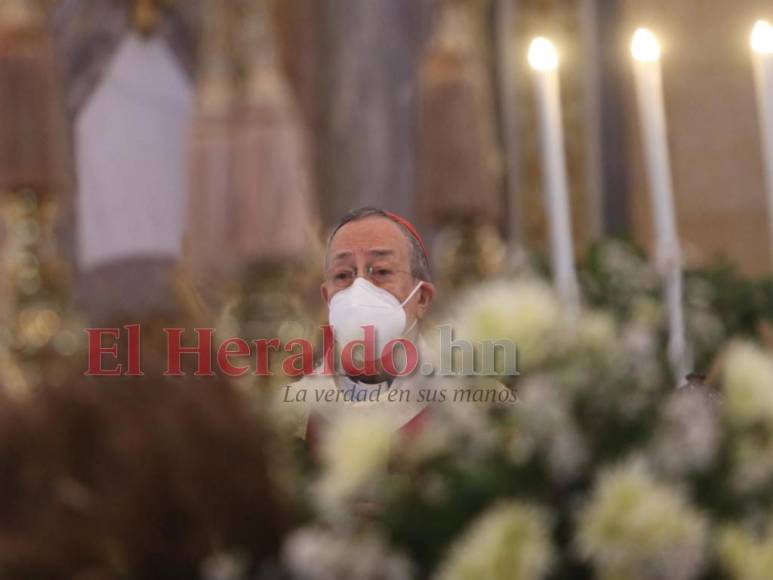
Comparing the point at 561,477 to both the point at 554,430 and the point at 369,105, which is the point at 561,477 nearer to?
the point at 554,430

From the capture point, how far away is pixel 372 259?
2.81 metres

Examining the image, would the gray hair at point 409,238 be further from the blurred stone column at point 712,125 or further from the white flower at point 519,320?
the blurred stone column at point 712,125

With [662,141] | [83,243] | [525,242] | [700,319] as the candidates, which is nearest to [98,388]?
[662,141]

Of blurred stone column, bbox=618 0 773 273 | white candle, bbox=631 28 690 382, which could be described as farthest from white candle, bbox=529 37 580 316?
blurred stone column, bbox=618 0 773 273

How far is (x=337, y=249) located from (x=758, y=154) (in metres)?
4.78

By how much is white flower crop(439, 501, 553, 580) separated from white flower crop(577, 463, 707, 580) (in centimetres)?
3

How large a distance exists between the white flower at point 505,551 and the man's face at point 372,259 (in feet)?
5.18

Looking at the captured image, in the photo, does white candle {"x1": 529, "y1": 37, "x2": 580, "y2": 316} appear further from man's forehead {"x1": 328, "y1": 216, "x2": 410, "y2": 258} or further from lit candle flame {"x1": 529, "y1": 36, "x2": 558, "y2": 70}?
man's forehead {"x1": 328, "y1": 216, "x2": 410, "y2": 258}

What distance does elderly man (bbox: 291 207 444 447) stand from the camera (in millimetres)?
2615

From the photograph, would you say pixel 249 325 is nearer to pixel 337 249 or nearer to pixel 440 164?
pixel 440 164

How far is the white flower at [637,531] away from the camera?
118 centimetres

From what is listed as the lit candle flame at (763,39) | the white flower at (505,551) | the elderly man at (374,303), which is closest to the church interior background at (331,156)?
the lit candle flame at (763,39)

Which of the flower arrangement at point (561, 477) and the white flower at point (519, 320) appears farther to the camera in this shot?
the white flower at point (519, 320)

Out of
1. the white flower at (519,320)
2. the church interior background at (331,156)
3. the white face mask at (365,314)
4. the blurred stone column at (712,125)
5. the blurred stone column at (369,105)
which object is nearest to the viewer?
the white flower at (519,320)
